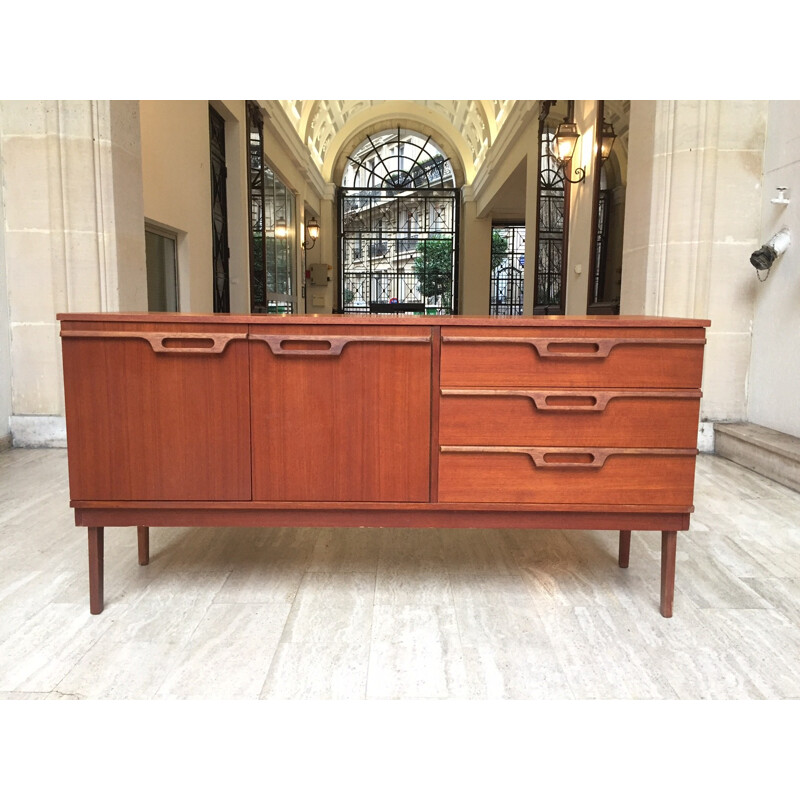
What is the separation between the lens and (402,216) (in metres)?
18.0

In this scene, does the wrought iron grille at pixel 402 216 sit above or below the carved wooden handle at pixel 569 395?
above

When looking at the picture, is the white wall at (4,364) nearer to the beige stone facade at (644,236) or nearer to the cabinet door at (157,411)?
the beige stone facade at (644,236)

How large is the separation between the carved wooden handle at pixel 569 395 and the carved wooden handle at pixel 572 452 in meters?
0.14

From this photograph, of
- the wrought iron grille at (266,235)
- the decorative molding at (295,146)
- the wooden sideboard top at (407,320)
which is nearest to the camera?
the wooden sideboard top at (407,320)

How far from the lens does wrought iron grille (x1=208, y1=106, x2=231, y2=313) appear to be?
8.30 metres

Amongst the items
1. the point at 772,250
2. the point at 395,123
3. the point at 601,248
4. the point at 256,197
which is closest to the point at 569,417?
the point at 772,250

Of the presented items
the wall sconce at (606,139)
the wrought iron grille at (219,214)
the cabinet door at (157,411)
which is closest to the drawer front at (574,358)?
the cabinet door at (157,411)

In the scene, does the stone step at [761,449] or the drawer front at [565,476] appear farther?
the stone step at [761,449]

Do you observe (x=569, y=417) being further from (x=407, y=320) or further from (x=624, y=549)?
(x=624, y=549)

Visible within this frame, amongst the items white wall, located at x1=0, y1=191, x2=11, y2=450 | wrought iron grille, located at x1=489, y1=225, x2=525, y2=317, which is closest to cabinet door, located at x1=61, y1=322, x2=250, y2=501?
white wall, located at x1=0, y1=191, x2=11, y2=450

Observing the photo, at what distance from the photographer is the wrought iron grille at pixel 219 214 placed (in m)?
8.30

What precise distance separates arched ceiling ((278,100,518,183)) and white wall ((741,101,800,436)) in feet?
35.9

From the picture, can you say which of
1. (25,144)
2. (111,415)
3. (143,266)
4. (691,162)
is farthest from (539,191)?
(111,415)

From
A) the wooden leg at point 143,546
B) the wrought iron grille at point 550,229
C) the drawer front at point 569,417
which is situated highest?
the wrought iron grille at point 550,229
